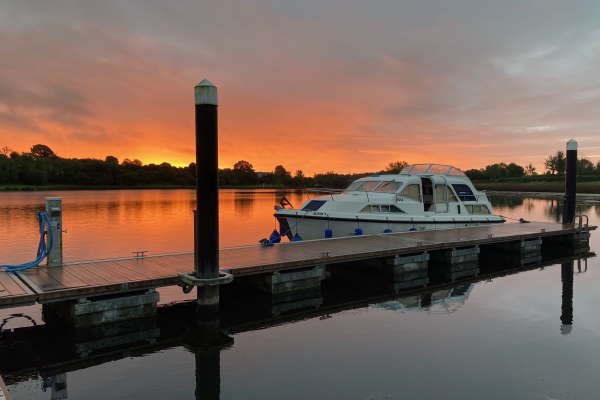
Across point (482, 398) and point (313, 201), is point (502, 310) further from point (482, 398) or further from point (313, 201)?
point (313, 201)

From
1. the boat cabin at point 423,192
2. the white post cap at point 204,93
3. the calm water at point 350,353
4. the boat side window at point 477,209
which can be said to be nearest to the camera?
the calm water at point 350,353

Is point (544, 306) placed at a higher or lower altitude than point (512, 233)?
lower

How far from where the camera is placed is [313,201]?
19.4 m

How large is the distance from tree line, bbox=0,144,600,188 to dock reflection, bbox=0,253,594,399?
7494 cm

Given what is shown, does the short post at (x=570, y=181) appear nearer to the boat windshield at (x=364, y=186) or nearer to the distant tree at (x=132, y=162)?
the boat windshield at (x=364, y=186)

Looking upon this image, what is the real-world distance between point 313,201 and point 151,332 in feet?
36.5

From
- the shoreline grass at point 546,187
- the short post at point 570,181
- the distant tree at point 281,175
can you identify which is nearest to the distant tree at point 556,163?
the shoreline grass at point 546,187

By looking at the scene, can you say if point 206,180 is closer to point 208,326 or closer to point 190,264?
point 190,264

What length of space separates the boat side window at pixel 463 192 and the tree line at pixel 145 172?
66098 millimetres

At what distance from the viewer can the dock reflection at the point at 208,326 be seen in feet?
24.9

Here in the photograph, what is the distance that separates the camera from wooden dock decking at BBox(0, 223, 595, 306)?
857cm

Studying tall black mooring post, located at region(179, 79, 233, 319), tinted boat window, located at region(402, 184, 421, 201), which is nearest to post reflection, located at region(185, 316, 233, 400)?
tall black mooring post, located at region(179, 79, 233, 319)

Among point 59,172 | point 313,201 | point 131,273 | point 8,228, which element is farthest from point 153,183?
point 131,273

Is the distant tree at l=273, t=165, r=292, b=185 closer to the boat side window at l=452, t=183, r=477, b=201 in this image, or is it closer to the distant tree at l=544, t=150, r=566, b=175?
the distant tree at l=544, t=150, r=566, b=175
